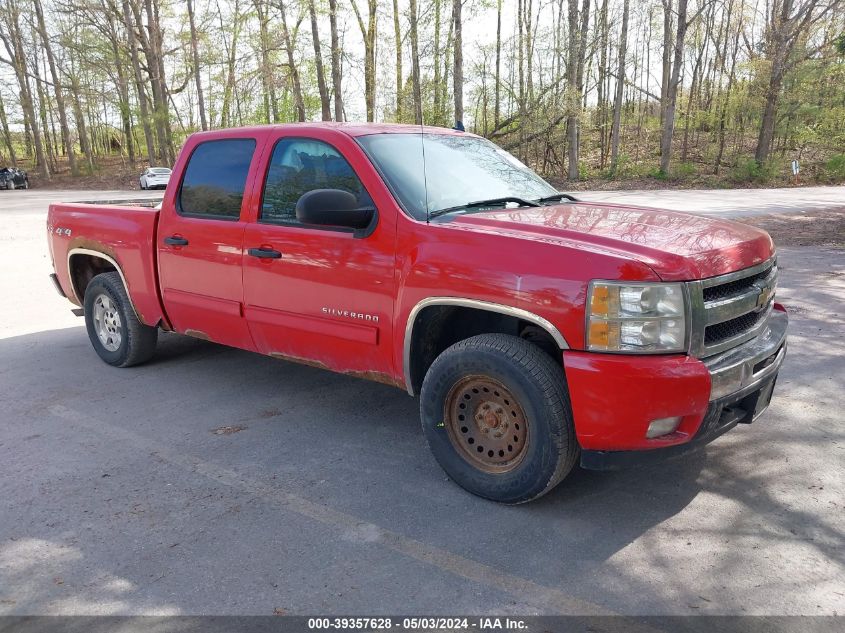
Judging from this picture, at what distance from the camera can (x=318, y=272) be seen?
4008 mm

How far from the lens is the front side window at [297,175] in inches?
159

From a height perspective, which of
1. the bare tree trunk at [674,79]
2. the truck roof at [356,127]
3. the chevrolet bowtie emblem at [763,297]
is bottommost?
the chevrolet bowtie emblem at [763,297]

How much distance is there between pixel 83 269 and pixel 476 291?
14.9 ft

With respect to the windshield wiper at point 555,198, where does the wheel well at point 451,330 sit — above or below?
below

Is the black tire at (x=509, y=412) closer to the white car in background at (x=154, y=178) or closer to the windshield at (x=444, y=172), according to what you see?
the windshield at (x=444, y=172)

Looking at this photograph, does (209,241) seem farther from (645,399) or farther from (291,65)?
(291,65)

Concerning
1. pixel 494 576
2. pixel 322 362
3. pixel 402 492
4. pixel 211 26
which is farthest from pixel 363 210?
pixel 211 26

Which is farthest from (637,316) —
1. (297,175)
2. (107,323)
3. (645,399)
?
(107,323)

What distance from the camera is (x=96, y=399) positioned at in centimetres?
508

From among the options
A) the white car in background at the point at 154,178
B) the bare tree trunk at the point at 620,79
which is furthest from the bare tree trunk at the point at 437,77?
the white car in background at the point at 154,178

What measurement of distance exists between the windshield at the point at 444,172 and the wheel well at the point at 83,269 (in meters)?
3.27

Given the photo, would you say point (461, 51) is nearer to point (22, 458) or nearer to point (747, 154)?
point (747, 154)

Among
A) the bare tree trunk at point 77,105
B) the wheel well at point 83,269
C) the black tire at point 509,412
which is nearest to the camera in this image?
the black tire at point 509,412

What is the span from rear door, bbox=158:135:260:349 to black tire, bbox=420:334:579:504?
1.70m
